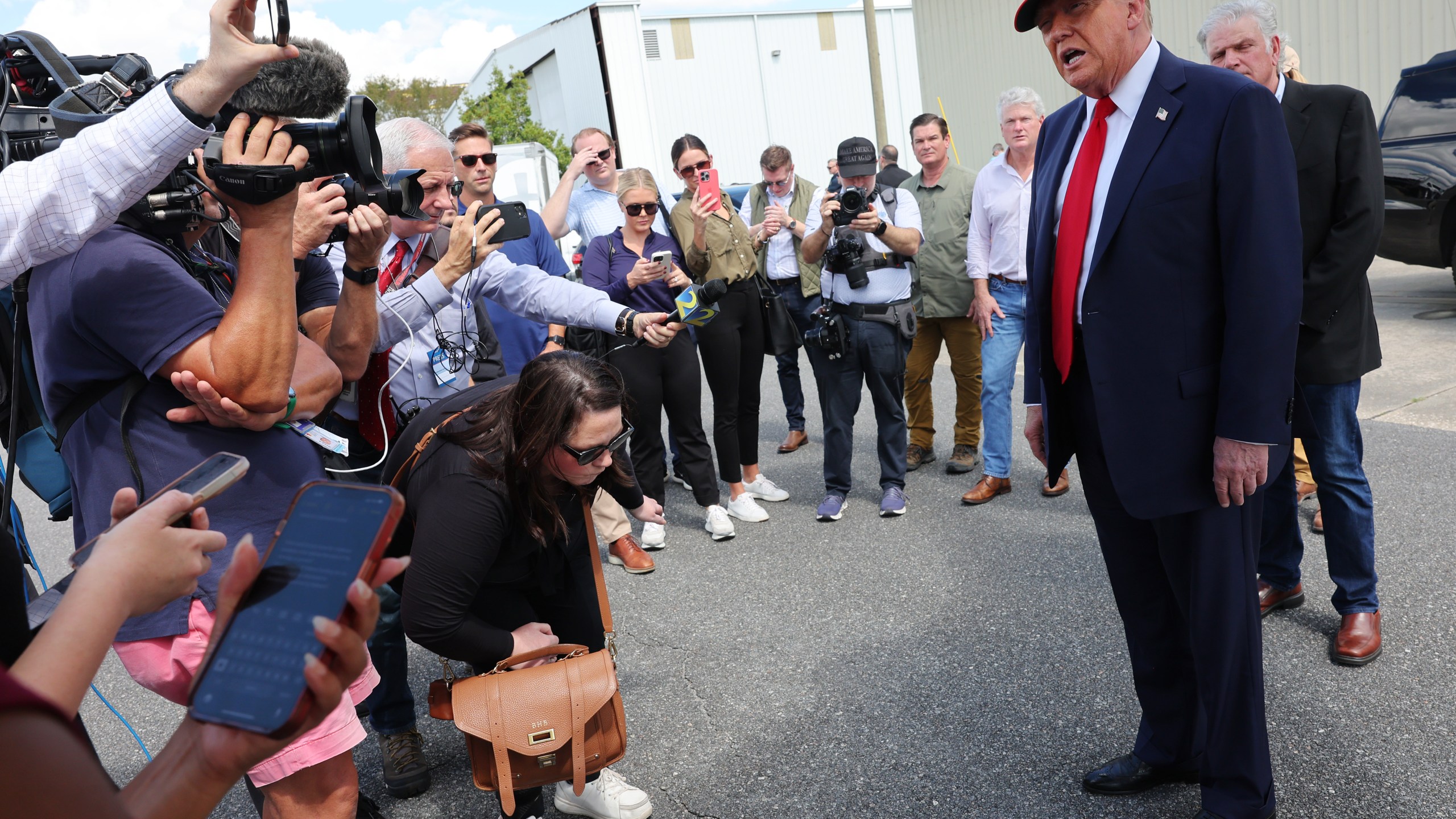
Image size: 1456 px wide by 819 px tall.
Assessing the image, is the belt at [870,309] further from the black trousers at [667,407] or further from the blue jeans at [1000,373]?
the black trousers at [667,407]

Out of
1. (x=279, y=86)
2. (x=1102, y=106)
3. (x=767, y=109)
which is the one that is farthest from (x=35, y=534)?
(x=767, y=109)

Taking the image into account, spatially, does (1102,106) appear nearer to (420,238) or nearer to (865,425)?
(420,238)

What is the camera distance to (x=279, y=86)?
2025 mm

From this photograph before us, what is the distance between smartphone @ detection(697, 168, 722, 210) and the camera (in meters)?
4.99

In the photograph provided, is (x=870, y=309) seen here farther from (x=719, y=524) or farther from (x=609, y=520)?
(x=609, y=520)

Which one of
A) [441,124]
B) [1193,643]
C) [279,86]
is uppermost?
[441,124]

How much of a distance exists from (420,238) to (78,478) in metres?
1.67

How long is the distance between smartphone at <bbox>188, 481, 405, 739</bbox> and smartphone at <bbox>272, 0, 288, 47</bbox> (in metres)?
0.87

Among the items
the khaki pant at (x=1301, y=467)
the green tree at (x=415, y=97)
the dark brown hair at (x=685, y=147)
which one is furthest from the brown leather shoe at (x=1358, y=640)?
the green tree at (x=415, y=97)

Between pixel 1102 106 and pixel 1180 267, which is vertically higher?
pixel 1102 106

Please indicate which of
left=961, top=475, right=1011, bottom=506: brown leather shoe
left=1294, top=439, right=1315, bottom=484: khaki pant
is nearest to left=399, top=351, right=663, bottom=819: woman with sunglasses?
left=961, top=475, right=1011, bottom=506: brown leather shoe

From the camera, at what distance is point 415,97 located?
39.6m

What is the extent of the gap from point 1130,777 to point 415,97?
4204cm

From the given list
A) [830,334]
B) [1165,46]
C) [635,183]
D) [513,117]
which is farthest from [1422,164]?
[513,117]
